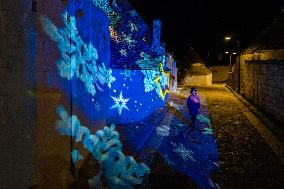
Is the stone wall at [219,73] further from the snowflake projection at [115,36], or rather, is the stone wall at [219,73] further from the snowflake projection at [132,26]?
the snowflake projection at [115,36]

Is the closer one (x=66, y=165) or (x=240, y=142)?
(x=66, y=165)

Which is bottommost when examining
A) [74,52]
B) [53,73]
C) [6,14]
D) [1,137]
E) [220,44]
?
[1,137]

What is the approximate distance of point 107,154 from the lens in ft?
26.3

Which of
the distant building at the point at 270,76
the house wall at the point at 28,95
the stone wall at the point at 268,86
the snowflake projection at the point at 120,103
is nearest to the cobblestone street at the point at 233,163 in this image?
the stone wall at the point at 268,86

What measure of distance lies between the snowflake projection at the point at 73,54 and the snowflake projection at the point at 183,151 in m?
2.86

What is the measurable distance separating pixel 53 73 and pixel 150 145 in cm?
471

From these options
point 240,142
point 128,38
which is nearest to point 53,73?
point 240,142

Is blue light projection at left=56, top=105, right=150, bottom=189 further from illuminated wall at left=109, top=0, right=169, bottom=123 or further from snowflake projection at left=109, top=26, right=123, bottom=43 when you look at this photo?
snowflake projection at left=109, top=26, right=123, bottom=43

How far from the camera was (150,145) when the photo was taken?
30.7ft

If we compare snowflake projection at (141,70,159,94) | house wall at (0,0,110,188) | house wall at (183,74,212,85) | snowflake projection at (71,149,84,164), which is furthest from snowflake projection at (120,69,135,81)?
house wall at (183,74,212,85)

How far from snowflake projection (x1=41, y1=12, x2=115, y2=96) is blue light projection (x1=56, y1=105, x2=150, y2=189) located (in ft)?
2.85

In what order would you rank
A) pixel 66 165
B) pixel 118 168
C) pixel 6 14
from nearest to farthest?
→ pixel 6 14 → pixel 66 165 → pixel 118 168

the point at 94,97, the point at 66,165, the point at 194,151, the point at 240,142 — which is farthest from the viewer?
the point at 240,142

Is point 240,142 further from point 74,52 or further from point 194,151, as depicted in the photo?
point 74,52
